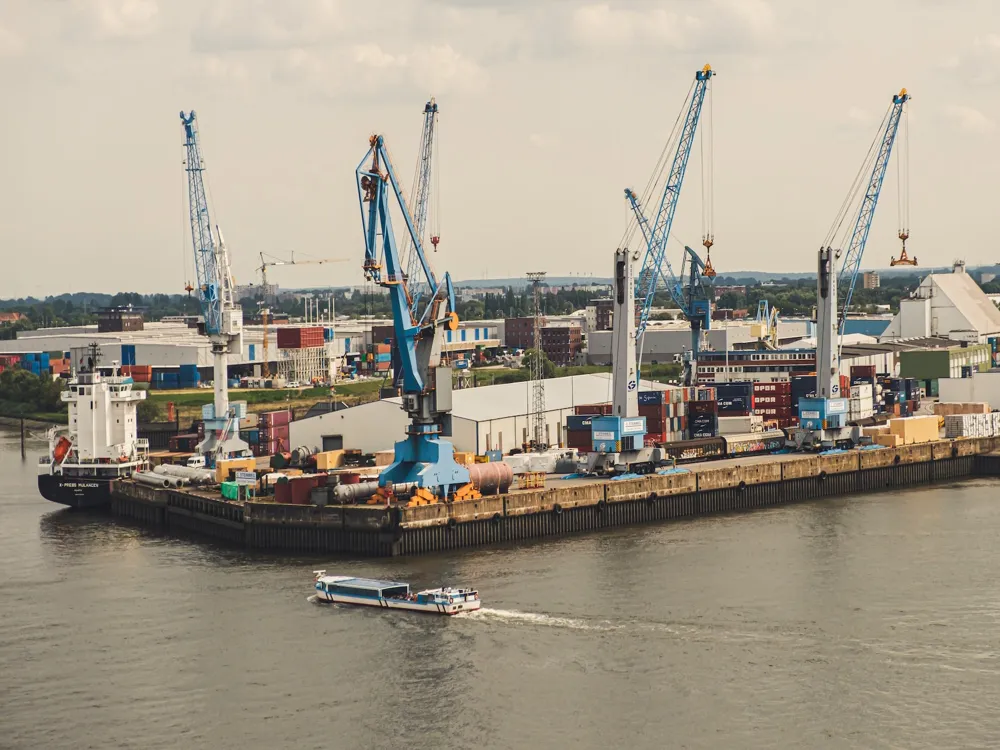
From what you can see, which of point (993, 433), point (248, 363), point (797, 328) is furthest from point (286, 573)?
point (797, 328)

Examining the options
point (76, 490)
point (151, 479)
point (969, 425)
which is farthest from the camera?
point (969, 425)

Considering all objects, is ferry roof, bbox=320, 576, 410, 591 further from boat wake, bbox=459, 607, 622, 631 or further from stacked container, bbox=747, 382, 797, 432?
stacked container, bbox=747, 382, 797, 432

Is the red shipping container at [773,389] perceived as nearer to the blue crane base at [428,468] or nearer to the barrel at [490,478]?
the barrel at [490,478]

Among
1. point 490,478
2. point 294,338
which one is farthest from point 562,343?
point 490,478

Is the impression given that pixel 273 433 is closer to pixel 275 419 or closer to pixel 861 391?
pixel 275 419

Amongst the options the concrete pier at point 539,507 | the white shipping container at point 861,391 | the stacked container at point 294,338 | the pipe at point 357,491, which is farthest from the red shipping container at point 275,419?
the stacked container at point 294,338

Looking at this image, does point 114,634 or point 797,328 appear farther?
point 797,328

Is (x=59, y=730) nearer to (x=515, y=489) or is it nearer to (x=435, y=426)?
(x=435, y=426)
